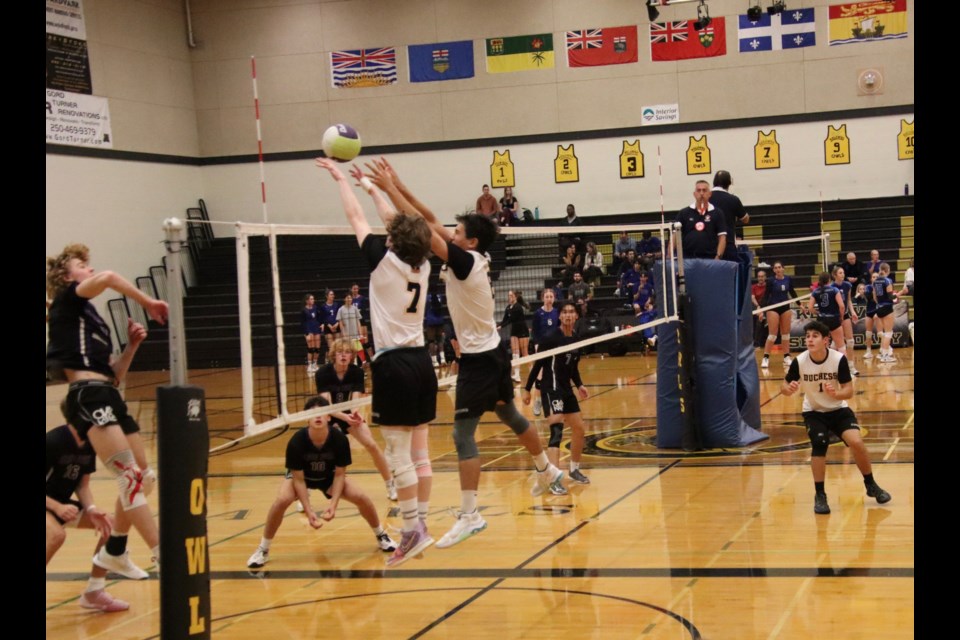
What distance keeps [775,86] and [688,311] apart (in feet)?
63.7

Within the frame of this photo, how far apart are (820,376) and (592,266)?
15352 mm

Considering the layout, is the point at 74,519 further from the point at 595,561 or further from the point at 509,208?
the point at 509,208

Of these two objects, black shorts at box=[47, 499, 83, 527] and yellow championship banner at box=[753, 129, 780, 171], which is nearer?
black shorts at box=[47, 499, 83, 527]

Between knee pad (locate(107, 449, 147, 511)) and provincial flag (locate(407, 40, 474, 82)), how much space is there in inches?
982

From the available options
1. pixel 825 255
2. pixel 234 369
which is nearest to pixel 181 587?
pixel 825 255

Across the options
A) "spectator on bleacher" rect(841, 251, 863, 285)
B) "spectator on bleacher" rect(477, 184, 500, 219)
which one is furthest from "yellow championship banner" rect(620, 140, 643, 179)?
"spectator on bleacher" rect(841, 251, 863, 285)

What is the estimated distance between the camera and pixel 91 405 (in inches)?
263

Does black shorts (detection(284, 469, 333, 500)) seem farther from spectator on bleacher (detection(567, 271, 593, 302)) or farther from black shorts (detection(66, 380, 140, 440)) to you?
spectator on bleacher (detection(567, 271, 593, 302))

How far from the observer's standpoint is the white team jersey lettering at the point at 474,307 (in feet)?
23.8

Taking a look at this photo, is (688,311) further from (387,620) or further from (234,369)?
(234,369)

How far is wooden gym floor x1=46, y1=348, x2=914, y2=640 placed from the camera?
632 centimetres

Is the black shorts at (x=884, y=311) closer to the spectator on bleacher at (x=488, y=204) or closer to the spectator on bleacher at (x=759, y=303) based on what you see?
the spectator on bleacher at (x=759, y=303)

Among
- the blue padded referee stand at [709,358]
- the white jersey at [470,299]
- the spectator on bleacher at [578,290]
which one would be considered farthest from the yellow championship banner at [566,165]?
the white jersey at [470,299]

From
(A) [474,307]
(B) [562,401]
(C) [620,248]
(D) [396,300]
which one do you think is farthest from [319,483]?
(C) [620,248]
